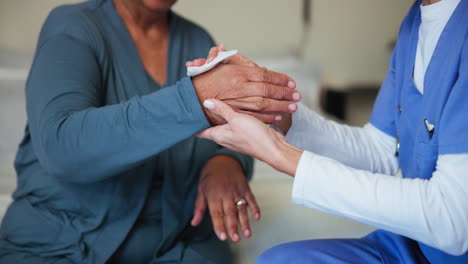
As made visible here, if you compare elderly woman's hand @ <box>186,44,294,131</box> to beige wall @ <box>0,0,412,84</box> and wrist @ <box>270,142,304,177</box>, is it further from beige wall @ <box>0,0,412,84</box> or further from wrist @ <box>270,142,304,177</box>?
beige wall @ <box>0,0,412,84</box>

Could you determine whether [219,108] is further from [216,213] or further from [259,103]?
[216,213]

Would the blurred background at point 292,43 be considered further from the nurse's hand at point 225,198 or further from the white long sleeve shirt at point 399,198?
the white long sleeve shirt at point 399,198

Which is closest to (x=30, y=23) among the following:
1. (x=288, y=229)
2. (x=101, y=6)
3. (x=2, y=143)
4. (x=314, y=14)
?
(x=2, y=143)

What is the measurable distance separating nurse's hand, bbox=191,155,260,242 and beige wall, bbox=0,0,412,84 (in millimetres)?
1478

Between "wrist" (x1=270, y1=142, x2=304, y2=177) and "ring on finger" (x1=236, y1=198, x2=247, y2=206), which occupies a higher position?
"wrist" (x1=270, y1=142, x2=304, y2=177)

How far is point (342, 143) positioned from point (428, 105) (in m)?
0.28

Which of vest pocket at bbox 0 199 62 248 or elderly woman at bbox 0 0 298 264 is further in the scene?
vest pocket at bbox 0 199 62 248

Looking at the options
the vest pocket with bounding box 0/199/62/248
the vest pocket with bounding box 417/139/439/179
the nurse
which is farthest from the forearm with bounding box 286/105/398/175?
the vest pocket with bounding box 0/199/62/248

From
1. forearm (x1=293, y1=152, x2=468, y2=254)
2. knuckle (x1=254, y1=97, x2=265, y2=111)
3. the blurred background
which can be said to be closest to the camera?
forearm (x1=293, y1=152, x2=468, y2=254)

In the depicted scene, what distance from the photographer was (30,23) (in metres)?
2.27

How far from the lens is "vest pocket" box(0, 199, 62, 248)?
3.32ft

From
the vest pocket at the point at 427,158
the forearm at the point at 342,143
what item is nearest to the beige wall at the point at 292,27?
the forearm at the point at 342,143

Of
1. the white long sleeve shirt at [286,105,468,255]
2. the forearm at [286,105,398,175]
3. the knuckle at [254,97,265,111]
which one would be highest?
the knuckle at [254,97,265,111]

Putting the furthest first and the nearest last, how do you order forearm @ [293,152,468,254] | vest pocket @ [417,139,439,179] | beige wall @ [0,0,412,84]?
1. beige wall @ [0,0,412,84]
2. vest pocket @ [417,139,439,179]
3. forearm @ [293,152,468,254]
